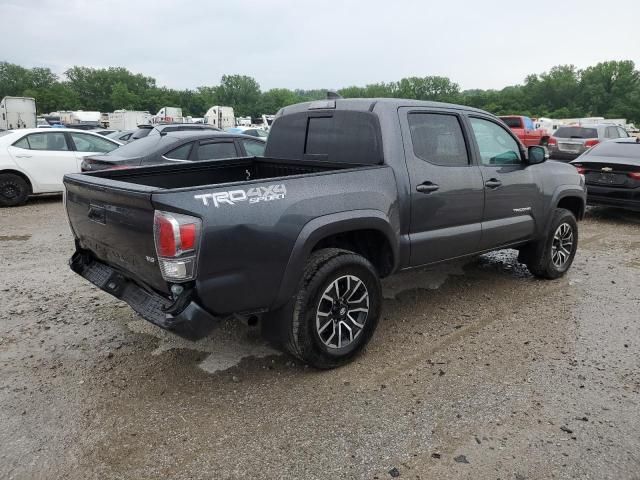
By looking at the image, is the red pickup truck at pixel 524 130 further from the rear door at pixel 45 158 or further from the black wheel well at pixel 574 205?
the rear door at pixel 45 158

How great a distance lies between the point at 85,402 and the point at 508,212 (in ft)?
13.0

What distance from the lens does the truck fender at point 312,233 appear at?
10.5ft

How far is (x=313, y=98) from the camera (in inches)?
4788

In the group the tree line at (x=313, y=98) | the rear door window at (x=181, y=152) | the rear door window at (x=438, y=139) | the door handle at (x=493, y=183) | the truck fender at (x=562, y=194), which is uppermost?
the tree line at (x=313, y=98)

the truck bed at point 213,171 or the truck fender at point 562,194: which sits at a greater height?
the truck bed at point 213,171

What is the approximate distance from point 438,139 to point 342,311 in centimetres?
178

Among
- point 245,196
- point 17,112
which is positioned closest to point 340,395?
point 245,196

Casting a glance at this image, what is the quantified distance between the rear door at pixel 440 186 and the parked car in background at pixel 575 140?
13.6 metres

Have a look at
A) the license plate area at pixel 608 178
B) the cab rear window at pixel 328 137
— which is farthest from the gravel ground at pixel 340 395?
the license plate area at pixel 608 178

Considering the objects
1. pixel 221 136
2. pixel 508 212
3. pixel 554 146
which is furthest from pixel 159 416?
pixel 554 146

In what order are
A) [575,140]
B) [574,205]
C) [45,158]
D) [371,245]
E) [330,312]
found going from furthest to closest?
[575,140] → [45,158] → [574,205] → [371,245] → [330,312]

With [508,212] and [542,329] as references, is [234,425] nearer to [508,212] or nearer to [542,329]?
[542,329]

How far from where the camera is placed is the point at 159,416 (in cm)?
305

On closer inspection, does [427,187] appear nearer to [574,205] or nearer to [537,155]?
[537,155]
